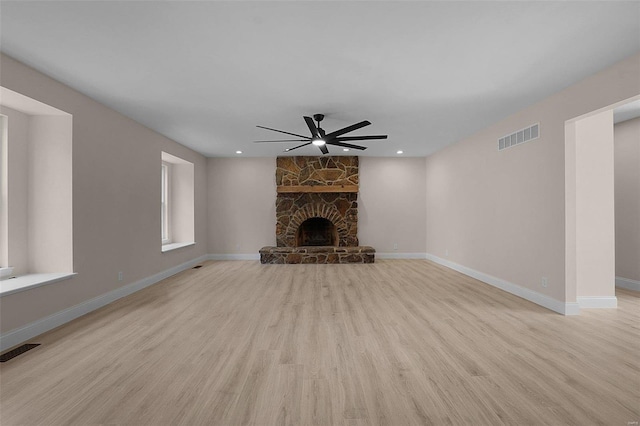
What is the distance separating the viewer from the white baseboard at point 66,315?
262 centimetres

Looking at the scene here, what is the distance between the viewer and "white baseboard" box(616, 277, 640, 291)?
4.50 m

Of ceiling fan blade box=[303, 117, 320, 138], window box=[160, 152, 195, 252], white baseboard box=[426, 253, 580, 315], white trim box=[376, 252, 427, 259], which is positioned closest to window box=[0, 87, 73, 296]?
ceiling fan blade box=[303, 117, 320, 138]

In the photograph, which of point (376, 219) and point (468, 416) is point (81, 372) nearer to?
point (468, 416)

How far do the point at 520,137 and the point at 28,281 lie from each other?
587 cm

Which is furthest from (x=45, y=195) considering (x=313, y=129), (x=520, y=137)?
(x=520, y=137)

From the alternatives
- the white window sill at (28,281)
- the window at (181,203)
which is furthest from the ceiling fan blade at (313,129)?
the window at (181,203)

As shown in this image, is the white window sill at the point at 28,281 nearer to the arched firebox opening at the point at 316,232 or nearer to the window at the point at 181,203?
the window at the point at 181,203

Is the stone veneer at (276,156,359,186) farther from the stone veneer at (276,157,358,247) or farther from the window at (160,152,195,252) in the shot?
the window at (160,152,195,252)

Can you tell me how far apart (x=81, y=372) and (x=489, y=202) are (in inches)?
209

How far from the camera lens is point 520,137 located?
4152 millimetres

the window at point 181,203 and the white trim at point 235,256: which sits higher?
the window at point 181,203

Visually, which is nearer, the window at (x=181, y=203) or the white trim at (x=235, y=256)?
the window at (x=181, y=203)

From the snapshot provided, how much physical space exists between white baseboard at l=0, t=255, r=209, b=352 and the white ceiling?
92.9 inches

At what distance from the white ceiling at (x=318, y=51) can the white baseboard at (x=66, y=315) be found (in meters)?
2.36
